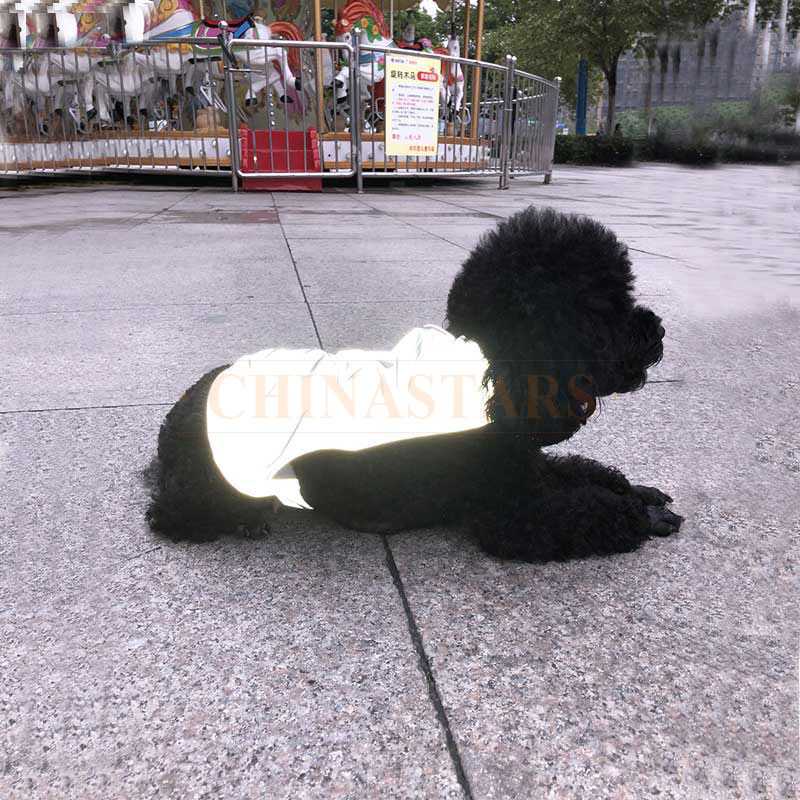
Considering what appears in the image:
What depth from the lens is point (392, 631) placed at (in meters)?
1.58

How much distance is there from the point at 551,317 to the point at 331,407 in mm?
603

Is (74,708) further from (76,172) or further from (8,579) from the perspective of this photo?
(76,172)

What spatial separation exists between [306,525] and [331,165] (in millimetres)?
A: 10821

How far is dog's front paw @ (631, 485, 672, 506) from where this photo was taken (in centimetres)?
211

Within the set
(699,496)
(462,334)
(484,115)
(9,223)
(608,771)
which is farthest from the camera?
(484,115)

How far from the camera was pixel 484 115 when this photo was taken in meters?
13.1

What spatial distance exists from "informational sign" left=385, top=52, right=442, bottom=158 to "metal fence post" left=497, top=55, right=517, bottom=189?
1438 millimetres

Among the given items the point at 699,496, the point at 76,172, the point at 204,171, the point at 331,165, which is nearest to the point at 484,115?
the point at 331,165

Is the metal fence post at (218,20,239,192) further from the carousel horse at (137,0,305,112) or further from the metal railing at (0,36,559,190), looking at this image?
the carousel horse at (137,0,305,112)

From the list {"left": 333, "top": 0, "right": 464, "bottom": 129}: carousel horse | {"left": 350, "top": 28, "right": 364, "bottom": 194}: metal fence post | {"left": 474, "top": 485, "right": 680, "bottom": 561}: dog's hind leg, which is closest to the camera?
{"left": 474, "top": 485, "right": 680, "bottom": 561}: dog's hind leg

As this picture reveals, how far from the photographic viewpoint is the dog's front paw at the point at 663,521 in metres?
1.97

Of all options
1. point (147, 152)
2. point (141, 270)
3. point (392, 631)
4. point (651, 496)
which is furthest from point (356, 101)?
point (392, 631)

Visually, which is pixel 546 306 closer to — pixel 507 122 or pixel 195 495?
pixel 195 495

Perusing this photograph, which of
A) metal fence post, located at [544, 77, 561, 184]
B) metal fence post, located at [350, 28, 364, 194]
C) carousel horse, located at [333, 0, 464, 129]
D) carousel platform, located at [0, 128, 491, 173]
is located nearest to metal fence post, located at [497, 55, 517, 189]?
carousel horse, located at [333, 0, 464, 129]
